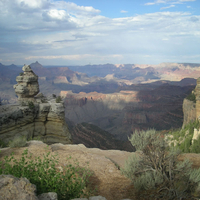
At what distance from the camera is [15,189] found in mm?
4176

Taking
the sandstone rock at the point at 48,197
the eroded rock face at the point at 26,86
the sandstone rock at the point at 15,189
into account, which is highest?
the eroded rock face at the point at 26,86

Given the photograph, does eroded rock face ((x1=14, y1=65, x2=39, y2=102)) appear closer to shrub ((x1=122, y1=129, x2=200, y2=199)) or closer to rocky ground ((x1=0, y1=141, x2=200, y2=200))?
rocky ground ((x1=0, y1=141, x2=200, y2=200))

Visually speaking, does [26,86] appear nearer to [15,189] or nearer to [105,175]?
[105,175]

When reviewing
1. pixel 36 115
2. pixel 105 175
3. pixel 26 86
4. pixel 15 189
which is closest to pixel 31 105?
pixel 36 115

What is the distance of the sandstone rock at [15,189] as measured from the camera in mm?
4014

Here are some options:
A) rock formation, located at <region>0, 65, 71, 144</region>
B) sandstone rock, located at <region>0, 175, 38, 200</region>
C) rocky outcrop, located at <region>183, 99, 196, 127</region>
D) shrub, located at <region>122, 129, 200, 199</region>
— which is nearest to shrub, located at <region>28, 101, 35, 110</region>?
rock formation, located at <region>0, 65, 71, 144</region>

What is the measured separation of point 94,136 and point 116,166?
4824 centimetres

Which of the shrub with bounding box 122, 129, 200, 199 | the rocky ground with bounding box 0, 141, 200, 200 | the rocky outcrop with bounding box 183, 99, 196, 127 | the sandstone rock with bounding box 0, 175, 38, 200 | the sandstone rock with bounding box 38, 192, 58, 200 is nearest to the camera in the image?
the sandstone rock with bounding box 0, 175, 38, 200

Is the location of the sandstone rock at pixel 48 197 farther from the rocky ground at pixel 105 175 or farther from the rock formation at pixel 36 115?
the rock formation at pixel 36 115

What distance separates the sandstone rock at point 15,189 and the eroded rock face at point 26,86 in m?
15.2

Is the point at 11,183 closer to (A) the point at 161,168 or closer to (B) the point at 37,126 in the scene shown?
(A) the point at 161,168

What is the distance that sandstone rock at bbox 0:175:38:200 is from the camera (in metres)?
4.01

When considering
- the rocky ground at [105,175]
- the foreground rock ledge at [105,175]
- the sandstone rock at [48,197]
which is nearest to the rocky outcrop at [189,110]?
the rocky ground at [105,175]

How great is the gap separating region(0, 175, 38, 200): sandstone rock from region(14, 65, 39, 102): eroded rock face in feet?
49.8
